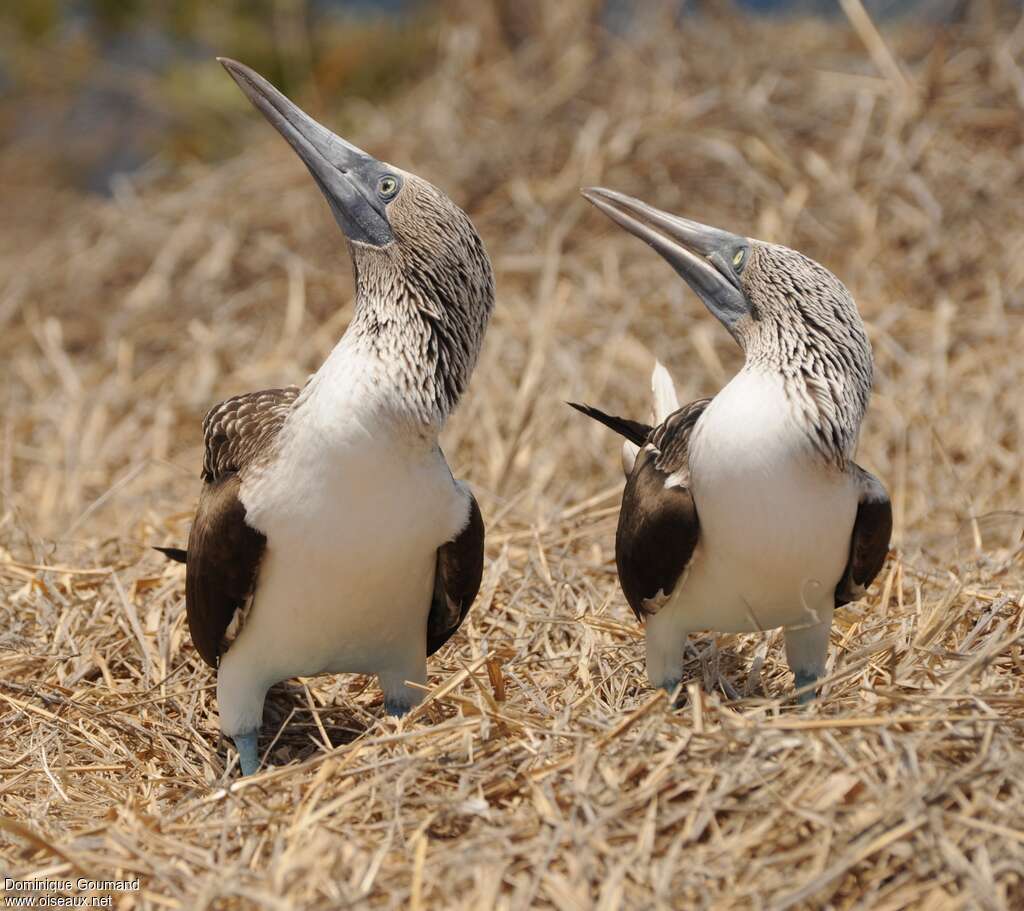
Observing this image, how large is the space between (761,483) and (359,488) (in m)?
0.94

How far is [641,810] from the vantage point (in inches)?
109

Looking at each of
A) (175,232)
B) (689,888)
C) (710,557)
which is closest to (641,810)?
(689,888)

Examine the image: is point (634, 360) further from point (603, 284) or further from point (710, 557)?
point (710, 557)

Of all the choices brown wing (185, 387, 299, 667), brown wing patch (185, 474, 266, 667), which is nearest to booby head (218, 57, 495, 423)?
brown wing (185, 387, 299, 667)

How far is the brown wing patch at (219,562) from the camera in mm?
3252

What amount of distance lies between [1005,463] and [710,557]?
2.80 metres

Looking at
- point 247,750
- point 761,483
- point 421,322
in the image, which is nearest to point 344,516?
point 421,322

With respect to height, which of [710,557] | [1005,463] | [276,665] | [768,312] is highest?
[768,312]

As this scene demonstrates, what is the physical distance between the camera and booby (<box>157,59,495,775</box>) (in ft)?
10.3

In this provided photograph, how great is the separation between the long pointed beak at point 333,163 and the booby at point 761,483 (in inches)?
28.1

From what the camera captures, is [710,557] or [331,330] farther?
[331,330]

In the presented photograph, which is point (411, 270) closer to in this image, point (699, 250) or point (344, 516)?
point (344, 516)

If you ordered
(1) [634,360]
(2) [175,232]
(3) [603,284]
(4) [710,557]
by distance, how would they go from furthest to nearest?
(2) [175,232], (3) [603,284], (1) [634,360], (4) [710,557]

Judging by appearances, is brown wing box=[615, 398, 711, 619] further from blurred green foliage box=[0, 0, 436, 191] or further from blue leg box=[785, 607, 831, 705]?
blurred green foliage box=[0, 0, 436, 191]
